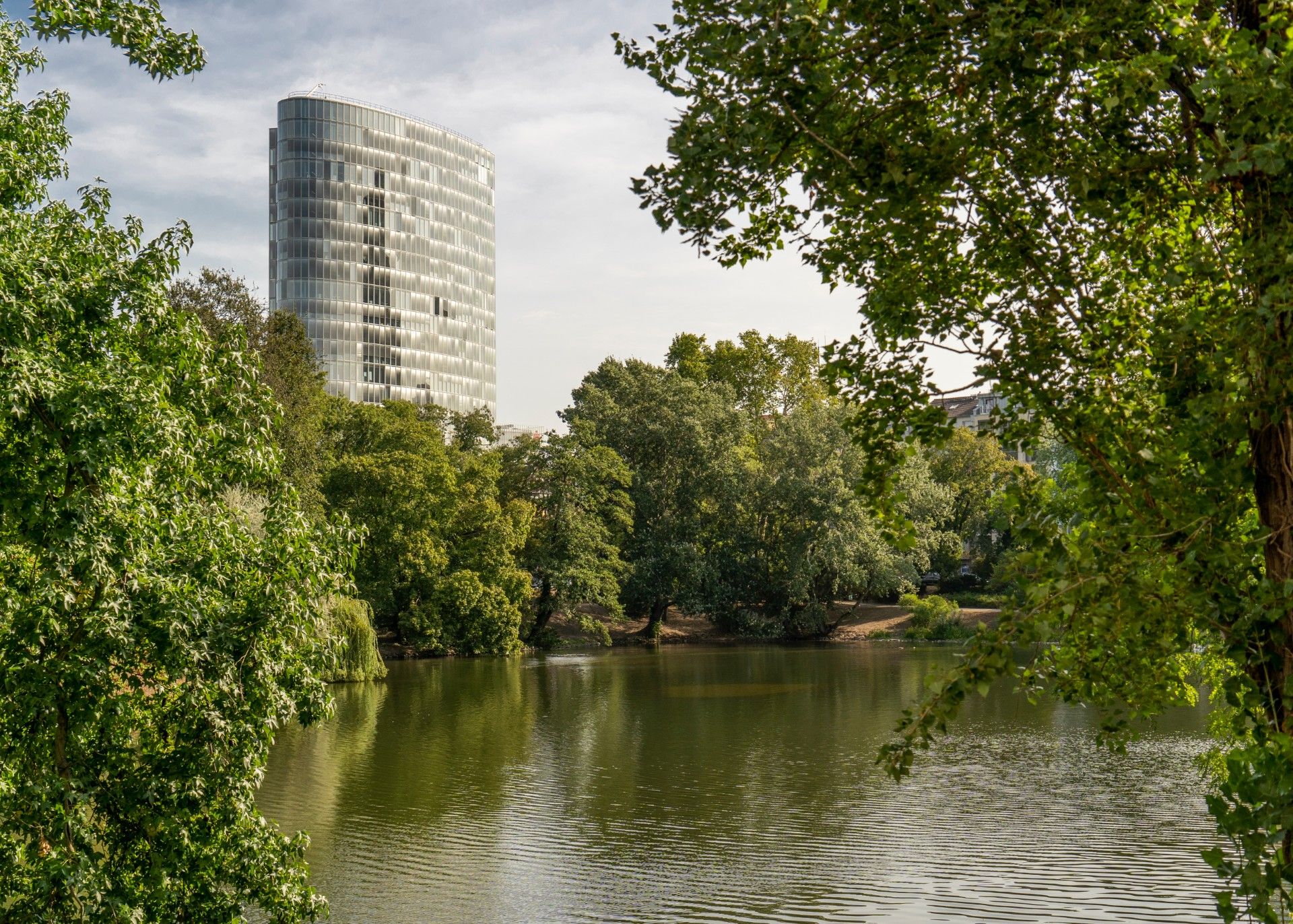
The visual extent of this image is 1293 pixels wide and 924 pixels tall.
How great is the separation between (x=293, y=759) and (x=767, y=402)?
50889 mm

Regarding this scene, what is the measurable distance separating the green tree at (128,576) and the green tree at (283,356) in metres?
26.5

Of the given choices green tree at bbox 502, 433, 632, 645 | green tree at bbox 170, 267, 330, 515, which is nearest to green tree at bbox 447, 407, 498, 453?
green tree at bbox 502, 433, 632, 645

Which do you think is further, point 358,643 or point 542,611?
point 542,611

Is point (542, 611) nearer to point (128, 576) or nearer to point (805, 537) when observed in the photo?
point (805, 537)

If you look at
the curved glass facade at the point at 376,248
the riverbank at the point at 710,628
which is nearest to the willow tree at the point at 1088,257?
the riverbank at the point at 710,628

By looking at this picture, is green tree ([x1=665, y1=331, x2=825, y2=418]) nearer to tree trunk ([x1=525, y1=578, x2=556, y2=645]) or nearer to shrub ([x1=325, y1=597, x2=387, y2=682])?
tree trunk ([x1=525, y1=578, x2=556, y2=645])

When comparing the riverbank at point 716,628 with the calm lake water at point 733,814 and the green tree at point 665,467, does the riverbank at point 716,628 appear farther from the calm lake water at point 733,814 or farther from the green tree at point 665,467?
the calm lake water at point 733,814

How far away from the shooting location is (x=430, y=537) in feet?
144

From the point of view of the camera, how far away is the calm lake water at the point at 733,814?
1343cm

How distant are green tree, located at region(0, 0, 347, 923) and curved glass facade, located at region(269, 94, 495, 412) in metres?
96.9

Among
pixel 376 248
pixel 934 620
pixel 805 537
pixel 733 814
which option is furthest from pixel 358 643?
pixel 376 248

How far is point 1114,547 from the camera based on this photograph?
4.27m

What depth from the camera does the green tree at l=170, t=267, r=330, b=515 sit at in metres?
36.0

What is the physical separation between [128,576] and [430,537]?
1452 inches
